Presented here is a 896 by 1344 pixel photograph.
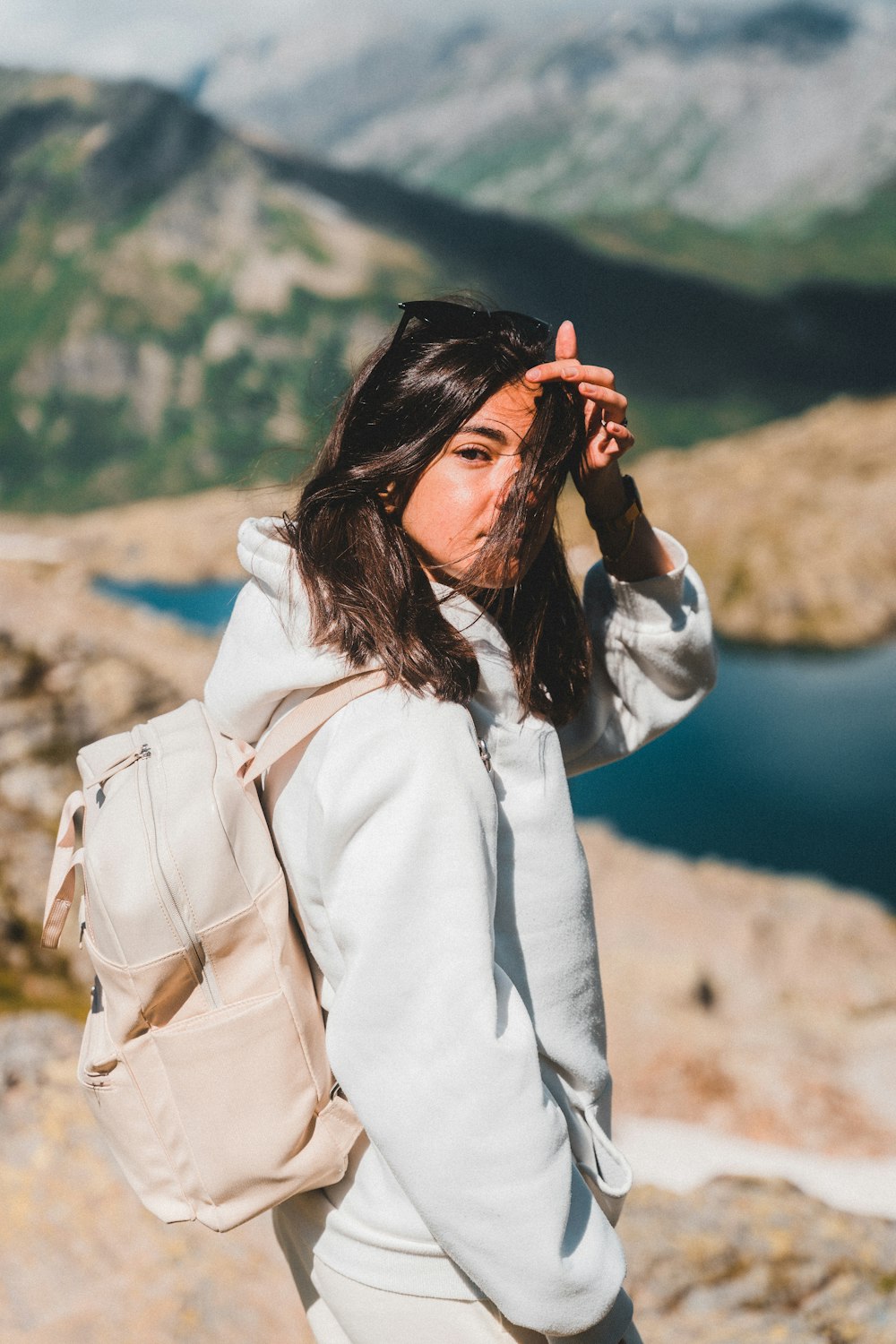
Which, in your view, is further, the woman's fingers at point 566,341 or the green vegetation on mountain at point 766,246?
the green vegetation on mountain at point 766,246

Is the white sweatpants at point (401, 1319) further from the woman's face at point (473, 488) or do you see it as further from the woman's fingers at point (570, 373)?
the woman's fingers at point (570, 373)

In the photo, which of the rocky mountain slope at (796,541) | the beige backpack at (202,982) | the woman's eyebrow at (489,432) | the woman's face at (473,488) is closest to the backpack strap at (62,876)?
the beige backpack at (202,982)

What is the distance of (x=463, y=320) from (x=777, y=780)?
83.6 ft

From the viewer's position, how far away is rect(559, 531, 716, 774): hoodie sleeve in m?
1.72

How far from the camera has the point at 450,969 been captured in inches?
43.3

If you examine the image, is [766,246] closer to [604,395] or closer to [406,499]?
[604,395]

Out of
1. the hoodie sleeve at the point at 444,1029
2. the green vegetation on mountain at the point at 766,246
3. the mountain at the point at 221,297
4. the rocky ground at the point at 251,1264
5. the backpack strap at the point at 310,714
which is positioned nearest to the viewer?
the hoodie sleeve at the point at 444,1029

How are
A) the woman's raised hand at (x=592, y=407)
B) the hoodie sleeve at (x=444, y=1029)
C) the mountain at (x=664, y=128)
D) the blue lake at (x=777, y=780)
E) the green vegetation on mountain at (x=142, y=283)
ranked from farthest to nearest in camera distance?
the mountain at (x=664, y=128)
the green vegetation on mountain at (x=142, y=283)
the blue lake at (x=777, y=780)
the woman's raised hand at (x=592, y=407)
the hoodie sleeve at (x=444, y=1029)

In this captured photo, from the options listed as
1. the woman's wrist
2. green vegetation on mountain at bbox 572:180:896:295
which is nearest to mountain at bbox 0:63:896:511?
green vegetation on mountain at bbox 572:180:896:295

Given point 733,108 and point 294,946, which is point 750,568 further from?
point 733,108

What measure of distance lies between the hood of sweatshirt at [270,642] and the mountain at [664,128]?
372 ft

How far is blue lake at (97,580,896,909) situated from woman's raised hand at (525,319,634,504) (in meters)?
18.8

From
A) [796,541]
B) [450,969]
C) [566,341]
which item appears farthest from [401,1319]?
[796,541]

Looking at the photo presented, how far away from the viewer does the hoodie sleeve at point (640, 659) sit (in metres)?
1.72
